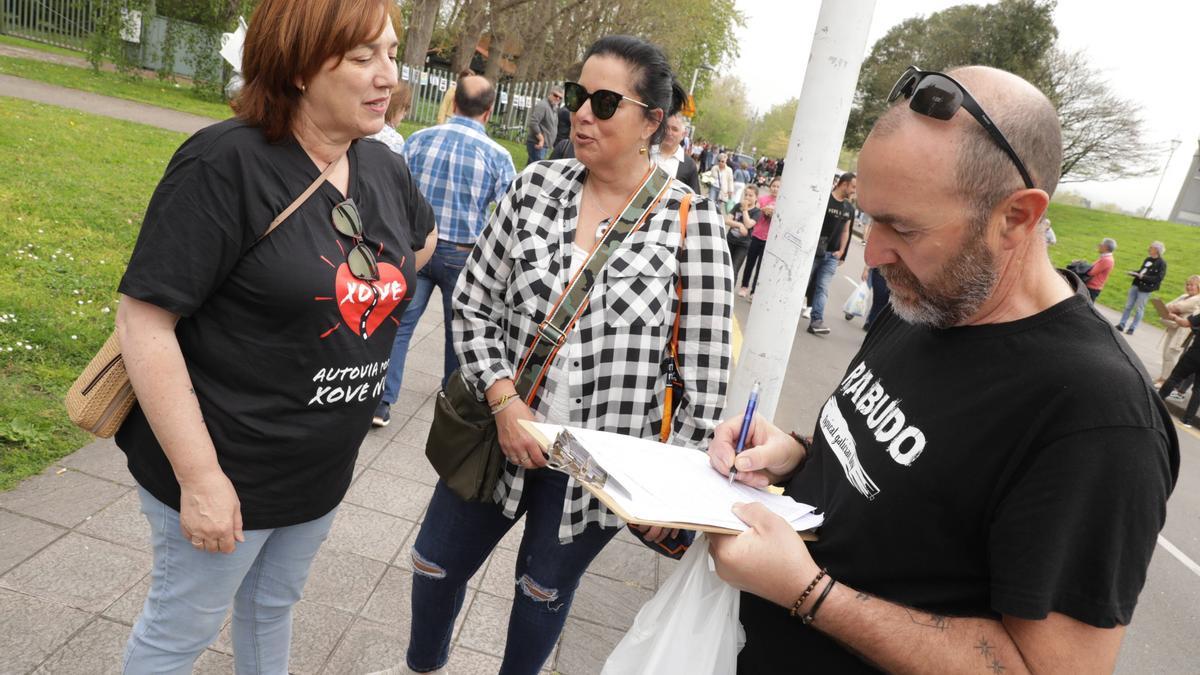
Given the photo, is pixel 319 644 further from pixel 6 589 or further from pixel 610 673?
pixel 610 673

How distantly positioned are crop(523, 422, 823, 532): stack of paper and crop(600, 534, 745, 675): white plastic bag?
126mm

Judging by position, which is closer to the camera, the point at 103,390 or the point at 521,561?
the point at 103,390

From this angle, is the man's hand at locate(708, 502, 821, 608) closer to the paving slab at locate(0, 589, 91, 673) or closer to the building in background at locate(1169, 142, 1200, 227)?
the paving slab at locate(0, 589, 91, 673)

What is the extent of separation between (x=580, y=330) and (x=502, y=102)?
33.4 metres

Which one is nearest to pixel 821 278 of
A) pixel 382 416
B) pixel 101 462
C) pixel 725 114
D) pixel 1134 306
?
pixel 382 416

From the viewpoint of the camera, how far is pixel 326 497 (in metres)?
2.00

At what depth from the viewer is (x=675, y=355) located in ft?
7.62

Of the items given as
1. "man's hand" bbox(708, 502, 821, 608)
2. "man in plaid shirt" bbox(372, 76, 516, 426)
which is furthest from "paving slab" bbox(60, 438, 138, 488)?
"man's hand" bbox(708, 502, 821, 608)

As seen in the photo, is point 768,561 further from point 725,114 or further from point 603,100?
point 725,114

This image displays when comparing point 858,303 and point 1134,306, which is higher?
point 1134,306

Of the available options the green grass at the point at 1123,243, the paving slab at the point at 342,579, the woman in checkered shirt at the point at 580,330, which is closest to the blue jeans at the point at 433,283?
Answer: the paving slab at the point at 342,579

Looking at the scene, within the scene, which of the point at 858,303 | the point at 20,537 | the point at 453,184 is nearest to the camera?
the point at 20,537

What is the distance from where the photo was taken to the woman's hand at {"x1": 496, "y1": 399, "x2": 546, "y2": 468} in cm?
214

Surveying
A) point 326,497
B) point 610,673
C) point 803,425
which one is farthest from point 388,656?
point 803,425
